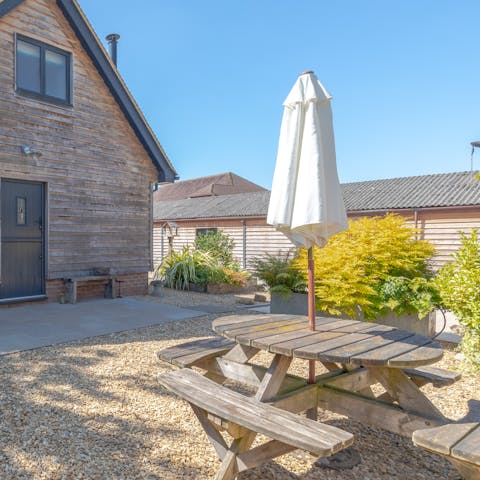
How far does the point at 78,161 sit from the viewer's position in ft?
28.6

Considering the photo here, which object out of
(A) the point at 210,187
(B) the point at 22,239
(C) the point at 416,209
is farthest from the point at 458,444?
(A) the point at 210,187

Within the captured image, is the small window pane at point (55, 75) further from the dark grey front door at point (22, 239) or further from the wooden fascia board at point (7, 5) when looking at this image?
the dark grey front door at point (22, 239)

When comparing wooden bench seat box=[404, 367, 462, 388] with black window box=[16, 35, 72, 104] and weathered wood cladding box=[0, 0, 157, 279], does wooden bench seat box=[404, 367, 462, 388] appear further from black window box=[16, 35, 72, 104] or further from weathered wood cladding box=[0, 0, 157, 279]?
black window box=[16, 35, 72, 104]

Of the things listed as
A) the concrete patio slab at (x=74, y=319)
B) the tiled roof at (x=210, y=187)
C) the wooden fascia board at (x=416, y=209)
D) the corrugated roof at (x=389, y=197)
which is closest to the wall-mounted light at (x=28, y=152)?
the concrete patio slab at (x=74, y=319)

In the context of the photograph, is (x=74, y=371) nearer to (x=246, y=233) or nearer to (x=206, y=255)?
(x=206, y=255)

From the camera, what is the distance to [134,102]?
951 centimetres

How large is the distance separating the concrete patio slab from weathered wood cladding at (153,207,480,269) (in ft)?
11.8

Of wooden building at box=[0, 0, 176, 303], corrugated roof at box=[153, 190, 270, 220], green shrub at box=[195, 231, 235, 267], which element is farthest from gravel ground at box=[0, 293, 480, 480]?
corrugated roof at box=[153, 190, 270, 220]

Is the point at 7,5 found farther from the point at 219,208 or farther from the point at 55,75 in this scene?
the point at 219,208

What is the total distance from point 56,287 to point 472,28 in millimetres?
11450

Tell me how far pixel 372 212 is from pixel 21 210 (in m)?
11.7

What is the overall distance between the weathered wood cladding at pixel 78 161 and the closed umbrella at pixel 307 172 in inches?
269

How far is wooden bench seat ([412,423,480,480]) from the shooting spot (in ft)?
5.30

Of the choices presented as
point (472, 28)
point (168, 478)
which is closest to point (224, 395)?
point (168, 478)
